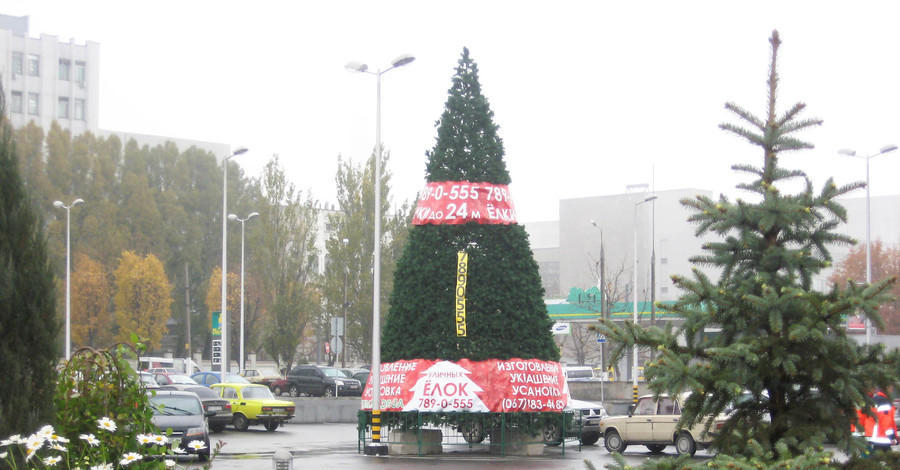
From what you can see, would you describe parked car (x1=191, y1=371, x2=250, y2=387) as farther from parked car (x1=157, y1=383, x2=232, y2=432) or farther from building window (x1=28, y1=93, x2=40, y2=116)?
building window (x1=28, y1=93, x2=40, y2=116)

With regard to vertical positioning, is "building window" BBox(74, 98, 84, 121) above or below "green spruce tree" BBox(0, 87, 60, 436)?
above

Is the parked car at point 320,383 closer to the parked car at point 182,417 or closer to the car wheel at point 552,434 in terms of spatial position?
the car wheel at point 552,434

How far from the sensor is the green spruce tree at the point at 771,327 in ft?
20.8

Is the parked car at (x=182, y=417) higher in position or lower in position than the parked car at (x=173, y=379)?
higher

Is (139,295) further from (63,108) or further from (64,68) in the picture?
(64,68)

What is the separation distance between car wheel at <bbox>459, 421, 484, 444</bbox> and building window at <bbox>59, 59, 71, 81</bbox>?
8407 cm

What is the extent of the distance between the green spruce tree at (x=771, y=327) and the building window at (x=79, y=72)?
326ft

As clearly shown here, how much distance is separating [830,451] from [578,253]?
87377mm

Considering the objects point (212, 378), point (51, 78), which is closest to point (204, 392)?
point (212, 378)

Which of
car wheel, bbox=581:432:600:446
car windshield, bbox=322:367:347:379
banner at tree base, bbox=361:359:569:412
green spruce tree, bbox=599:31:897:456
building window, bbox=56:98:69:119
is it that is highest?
building window, bbox=56:98:69:119

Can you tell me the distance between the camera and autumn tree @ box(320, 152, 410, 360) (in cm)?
5653

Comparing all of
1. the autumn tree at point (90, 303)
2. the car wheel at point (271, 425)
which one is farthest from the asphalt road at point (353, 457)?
the autumn tree at point (90, 303)

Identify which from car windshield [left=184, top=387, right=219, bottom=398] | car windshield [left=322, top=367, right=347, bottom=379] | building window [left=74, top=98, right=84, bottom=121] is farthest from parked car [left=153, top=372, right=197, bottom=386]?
building window [left=74, top=98, right=84, bottom=121]

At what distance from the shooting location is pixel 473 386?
910 inches
